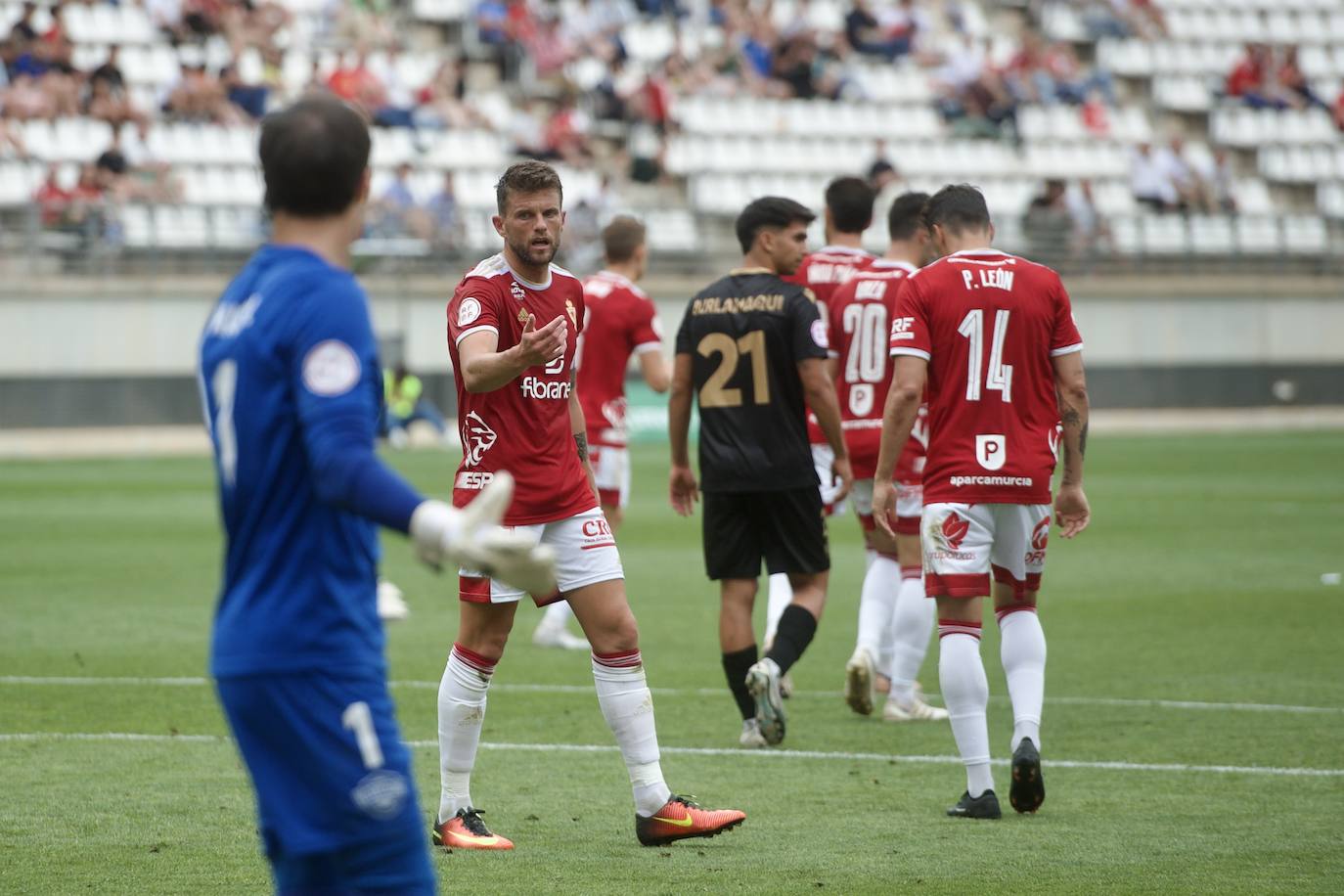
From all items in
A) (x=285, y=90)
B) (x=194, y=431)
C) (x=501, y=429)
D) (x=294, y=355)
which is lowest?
(x=194, y=431)

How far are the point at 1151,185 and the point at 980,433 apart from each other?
2978cm

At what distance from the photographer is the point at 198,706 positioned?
906 cm

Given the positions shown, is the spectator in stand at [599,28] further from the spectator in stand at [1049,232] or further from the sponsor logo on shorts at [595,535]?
the sponsor logo on shorts at [595,535]

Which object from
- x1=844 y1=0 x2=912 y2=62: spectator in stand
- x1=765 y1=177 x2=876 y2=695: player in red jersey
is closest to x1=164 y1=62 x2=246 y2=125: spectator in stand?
x1=844 y1=0 x2=912 y2=62: spectator in stand

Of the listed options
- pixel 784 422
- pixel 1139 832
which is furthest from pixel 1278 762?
pixel 784 422

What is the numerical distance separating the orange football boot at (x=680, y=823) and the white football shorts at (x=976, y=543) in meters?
1.21

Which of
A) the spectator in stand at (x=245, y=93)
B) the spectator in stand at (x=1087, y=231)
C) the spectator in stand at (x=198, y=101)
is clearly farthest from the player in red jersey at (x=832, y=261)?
the spectator in stand at (x=1087, y=231)

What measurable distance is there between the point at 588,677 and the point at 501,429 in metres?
4.06

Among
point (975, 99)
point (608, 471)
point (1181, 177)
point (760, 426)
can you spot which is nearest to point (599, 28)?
point (975, 99)

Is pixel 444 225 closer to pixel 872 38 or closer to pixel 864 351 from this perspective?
pixel 872 38

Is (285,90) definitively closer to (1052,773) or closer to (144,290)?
(144,290)

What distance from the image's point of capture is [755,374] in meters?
8.41

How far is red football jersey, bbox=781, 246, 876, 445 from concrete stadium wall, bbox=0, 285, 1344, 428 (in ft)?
61.3

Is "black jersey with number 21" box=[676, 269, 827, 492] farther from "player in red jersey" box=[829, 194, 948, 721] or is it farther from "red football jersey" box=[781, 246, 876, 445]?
"red football jersey" box=[781, 246, 876, 445]
